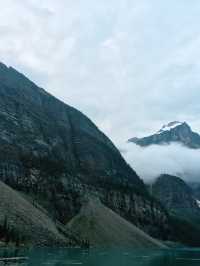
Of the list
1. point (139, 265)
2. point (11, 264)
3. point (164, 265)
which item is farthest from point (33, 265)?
point (164, 265)

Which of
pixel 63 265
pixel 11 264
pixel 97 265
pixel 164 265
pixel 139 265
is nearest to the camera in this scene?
pixel 11 264

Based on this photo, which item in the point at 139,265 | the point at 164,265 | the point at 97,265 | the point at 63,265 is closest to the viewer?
the point at 63,265

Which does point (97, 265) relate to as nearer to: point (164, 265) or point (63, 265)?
point (63, 265)

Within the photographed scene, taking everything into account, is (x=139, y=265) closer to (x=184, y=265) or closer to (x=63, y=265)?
(x=184, y=265)

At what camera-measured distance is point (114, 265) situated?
148000mm

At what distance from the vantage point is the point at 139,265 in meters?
157

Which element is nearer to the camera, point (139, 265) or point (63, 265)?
point (63, 265)

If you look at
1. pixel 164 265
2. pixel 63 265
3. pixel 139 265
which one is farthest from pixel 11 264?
pixel 164 265

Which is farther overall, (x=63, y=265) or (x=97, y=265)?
(x=97, y=265)

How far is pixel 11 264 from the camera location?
116500 millimetres

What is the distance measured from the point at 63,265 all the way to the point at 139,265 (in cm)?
3259

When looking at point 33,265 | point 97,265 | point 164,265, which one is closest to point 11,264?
point 33,265

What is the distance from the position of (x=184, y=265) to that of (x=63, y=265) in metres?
54.1

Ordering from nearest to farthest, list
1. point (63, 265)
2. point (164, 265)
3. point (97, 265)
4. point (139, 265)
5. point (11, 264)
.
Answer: point (11, 264) → point (63, 265) → point (97, 265) → point (139, 265) → point (164, 265)
